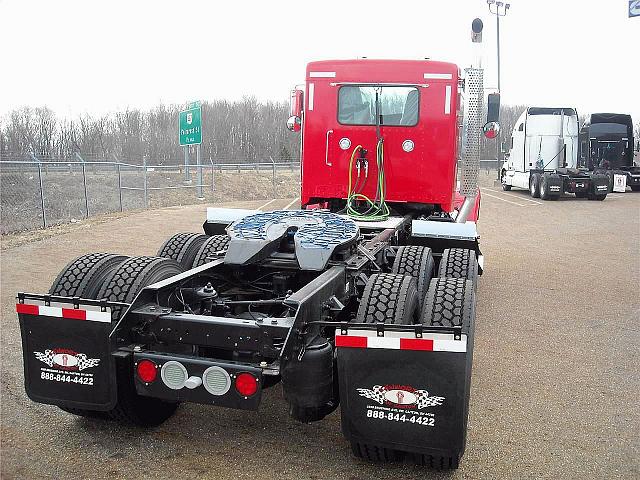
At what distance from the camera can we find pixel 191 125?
2539 centimetres

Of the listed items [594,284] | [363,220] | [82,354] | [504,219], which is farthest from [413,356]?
[504,219]

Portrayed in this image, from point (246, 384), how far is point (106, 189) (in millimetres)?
27032

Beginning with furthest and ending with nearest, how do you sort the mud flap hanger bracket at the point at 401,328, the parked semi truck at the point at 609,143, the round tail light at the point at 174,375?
1. the parked semi truck at the point at 609,143
2. the round tail light at the point at 174,375
3. the mud flap hanger bracket at the point at 401,328

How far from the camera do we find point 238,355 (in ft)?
11.8

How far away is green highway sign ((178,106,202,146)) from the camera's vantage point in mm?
24891

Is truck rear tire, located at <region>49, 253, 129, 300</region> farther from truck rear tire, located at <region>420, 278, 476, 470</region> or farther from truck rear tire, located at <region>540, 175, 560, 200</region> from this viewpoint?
truck rear tire, located at <region>540, 175, 560, 200</region>

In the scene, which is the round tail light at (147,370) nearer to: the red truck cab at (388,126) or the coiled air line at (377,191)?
the coiled air line at (377,191)

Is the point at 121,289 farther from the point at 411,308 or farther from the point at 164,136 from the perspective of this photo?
the point at 164,136

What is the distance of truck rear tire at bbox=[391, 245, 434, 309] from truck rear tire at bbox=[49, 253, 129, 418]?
2.27m

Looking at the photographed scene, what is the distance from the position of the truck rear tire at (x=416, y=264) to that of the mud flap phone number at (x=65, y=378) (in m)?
2.51

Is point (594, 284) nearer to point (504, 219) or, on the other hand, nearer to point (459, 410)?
point (459, 410)

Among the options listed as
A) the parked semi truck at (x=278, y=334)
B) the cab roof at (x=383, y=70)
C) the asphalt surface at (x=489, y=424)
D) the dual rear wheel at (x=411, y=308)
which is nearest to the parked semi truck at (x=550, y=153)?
the asphalt surface at (x=489, y=424)

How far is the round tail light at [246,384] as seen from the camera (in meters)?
3.26

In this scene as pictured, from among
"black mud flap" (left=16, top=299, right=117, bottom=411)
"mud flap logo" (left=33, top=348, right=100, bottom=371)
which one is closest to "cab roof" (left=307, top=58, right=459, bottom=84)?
"black mud flap" (left=16, top=299, right=117, bottom=411)
